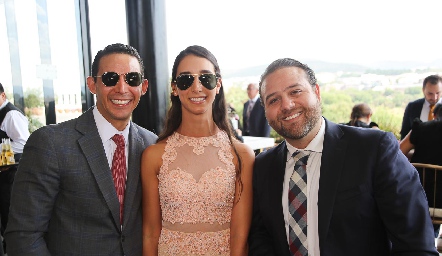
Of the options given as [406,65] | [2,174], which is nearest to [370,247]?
[2,174]

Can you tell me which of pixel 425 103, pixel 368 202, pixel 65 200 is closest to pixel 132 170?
pixel 65 200

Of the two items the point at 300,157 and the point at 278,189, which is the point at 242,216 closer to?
the point at 278,189

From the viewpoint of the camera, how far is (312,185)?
69.9 inches

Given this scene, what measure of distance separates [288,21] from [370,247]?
4.97 m

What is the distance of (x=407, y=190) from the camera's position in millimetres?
1626

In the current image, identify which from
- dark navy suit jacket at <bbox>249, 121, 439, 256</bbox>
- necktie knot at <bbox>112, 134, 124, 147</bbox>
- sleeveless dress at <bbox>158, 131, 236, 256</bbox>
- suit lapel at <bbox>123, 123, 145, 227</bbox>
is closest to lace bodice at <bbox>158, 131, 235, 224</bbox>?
sleeveless dress at <bbox>158, 131, 236, 256</bbox>

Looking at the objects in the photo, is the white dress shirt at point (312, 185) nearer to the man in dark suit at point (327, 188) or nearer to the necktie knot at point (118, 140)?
the man in dark suit at point (327, 188)

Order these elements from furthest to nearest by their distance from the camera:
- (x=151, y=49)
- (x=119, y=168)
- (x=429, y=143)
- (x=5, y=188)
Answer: (x=151, y=49), (x=5, y=188), (x=429, y=143), (x=119, y=168)

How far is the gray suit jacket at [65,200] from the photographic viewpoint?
5.55 ft

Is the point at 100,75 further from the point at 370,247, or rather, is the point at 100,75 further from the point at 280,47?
the point at 280,47

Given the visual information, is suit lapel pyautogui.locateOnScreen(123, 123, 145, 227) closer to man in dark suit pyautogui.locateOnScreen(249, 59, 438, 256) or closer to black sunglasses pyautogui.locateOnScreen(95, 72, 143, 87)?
black sunglasses pyautogui.locateOnScreen(95, 72, 143, 87)

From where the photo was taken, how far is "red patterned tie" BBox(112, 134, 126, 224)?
186cm

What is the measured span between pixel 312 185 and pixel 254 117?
18.3ft

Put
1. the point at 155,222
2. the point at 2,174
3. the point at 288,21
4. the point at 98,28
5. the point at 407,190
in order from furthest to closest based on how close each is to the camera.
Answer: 1. the point at 288,21
2. the point at 98,28
3. the point at 2,174
4. the point at 155,222
5. the point at 407,190
